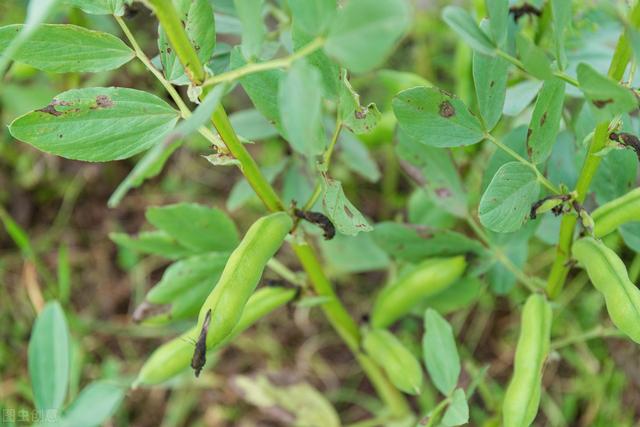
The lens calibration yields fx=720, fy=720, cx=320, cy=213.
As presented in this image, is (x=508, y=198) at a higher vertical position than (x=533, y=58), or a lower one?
lower

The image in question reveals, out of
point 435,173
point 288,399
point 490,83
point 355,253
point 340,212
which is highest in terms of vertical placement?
point 490,83

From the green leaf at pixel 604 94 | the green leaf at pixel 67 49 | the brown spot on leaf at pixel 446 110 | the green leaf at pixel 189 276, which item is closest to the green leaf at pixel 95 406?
the green leaf at pixel 189 276

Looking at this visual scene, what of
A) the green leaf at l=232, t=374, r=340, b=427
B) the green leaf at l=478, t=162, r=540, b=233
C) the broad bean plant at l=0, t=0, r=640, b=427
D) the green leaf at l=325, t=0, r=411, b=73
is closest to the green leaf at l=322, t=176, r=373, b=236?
the broad bean plant at l=0, t=0, r=640, b=427

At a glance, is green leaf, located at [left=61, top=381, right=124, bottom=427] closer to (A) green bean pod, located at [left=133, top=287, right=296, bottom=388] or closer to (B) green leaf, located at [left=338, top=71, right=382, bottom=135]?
(A) green bean pod, located at [left=133, top=287, right=296, bottom=388]

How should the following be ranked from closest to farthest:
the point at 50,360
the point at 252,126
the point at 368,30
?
the point at 368,30 < the point at 50,360 < the point at 252,126

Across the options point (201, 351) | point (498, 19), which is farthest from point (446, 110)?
point (201, 351)

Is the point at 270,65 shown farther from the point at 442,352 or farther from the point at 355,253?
the point at 355,253

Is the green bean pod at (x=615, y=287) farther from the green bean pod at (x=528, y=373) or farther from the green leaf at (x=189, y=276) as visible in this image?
the green leaf at (x=189, y=276)

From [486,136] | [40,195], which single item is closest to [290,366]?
[40,195]
